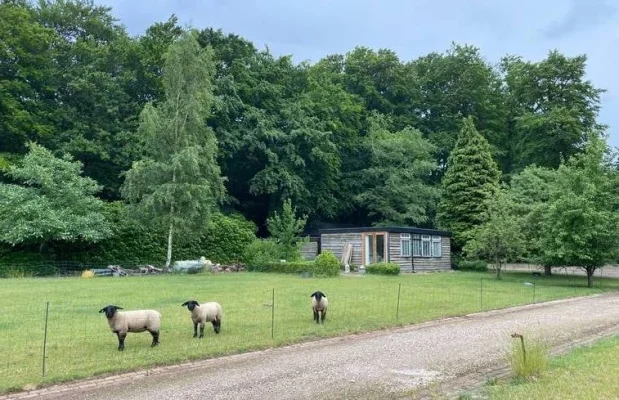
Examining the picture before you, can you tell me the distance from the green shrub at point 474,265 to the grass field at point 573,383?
3039cm

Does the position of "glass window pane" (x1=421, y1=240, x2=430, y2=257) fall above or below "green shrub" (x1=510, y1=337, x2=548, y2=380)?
above

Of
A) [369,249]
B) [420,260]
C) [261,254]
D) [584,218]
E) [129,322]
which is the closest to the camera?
[129,322]

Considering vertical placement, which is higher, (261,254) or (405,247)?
(405,247)

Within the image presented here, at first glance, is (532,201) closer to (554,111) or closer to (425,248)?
(425,248)

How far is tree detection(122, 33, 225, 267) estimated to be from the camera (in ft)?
99.2

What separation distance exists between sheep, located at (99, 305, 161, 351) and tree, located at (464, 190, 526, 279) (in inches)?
887

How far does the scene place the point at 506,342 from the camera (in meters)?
10.7

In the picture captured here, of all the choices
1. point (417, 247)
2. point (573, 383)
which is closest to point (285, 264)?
point (417, 247)

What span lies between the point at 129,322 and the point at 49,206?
72.3 feet

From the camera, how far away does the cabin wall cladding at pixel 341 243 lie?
34.9 meters

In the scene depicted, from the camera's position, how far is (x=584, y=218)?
25.5 m

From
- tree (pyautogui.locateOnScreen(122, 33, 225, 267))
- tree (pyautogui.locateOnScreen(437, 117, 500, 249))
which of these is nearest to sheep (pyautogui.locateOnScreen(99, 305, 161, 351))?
tree (pyautogui.locateOnScreen(122, 33, 225, 267))

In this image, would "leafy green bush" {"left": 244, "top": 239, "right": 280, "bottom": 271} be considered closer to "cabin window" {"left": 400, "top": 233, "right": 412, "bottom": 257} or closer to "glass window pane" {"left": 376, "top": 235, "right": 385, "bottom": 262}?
"glass window pane" {"left": 376, "top": 235, "right": 385, "bottom": 262}

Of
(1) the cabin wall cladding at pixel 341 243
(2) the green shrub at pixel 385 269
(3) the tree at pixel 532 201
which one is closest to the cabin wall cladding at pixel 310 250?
(1) the cabin wall cladding at pixel 341 243
